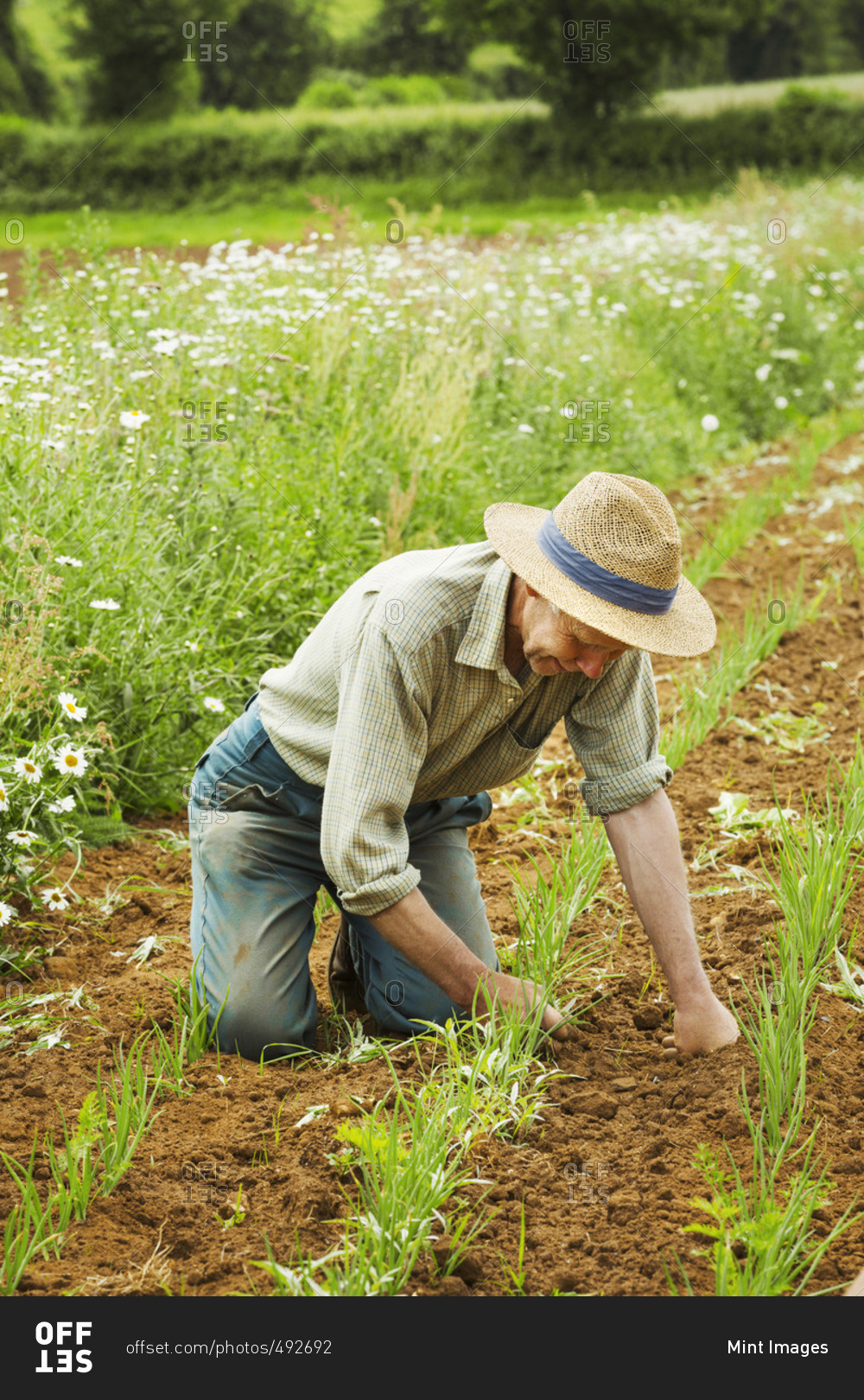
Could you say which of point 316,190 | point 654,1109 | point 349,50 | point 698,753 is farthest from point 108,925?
point 349,50

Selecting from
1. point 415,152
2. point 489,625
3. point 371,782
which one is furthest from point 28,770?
point 415,152

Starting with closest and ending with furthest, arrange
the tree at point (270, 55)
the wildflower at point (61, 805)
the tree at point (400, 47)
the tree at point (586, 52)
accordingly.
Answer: the wildflower at point (61, 805) < the tree at point (586, 52) < the tree at point (270, 55) < the tree at point (400, 47)

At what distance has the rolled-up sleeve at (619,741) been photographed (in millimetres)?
2459

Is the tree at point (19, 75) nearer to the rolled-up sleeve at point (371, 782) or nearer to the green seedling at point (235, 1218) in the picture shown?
the rolled-up sleeve at point (371, 782)

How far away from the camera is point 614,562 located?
2.12 m

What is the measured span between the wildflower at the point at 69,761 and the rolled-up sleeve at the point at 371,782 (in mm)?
923

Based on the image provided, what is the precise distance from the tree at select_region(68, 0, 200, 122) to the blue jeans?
24987mm

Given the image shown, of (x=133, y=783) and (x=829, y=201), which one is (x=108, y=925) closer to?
(x=133, y=783)

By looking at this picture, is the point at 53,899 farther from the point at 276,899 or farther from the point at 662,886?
the point at 662,886

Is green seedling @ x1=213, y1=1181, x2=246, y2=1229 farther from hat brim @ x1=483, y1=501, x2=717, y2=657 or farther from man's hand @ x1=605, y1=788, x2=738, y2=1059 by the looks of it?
hat brim @ x1=483, y1=501, x2=717, y2=657
